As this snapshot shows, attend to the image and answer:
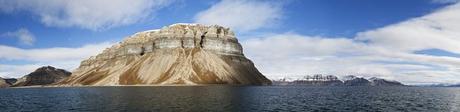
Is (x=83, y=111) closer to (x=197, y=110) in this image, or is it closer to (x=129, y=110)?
(x=129, y=110)

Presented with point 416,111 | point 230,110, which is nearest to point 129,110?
point 230,110

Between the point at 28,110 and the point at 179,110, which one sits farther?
the point at 28,110

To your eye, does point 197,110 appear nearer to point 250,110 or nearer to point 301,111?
point 250,110

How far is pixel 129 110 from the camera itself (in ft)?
260

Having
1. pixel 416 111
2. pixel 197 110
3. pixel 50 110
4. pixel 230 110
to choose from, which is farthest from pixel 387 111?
pixel 50 110

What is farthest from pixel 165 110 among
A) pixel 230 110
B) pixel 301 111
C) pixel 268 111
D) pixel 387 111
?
pixel 387 111

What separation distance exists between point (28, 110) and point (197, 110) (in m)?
31.5

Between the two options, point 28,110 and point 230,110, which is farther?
point 28,110

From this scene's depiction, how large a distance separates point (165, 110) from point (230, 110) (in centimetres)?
1099

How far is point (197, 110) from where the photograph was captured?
78.4m

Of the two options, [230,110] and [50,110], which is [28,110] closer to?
[50,110]

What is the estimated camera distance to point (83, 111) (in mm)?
79812

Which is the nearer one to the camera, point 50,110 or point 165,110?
point 165,110

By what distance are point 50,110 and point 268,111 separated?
39050mm
